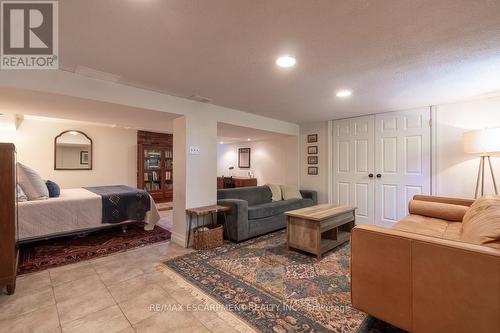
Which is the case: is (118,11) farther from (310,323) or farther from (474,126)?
(474,126)

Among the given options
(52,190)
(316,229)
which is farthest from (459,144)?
(52,190)

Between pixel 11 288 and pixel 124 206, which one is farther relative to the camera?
pixel 124 206

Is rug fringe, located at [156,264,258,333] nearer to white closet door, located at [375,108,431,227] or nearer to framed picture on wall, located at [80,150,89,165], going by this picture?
white closet door, located at [375,108,431,227]

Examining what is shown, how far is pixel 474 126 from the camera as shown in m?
3.36

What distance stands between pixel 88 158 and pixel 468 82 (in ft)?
23.6

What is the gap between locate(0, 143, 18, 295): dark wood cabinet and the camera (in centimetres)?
192

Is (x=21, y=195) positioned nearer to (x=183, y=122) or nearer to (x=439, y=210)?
(x=183, y=122)

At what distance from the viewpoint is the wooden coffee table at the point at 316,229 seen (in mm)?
2791

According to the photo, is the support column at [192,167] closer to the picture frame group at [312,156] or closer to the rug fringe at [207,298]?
the rug fringe at [207,298]

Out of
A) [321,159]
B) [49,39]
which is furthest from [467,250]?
[321,159]

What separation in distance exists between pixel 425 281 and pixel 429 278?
29 mm

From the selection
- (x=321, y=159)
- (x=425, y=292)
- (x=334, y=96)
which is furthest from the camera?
(x=321, y=159)

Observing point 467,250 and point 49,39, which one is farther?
point 49,39

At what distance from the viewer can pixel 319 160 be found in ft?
16.5
